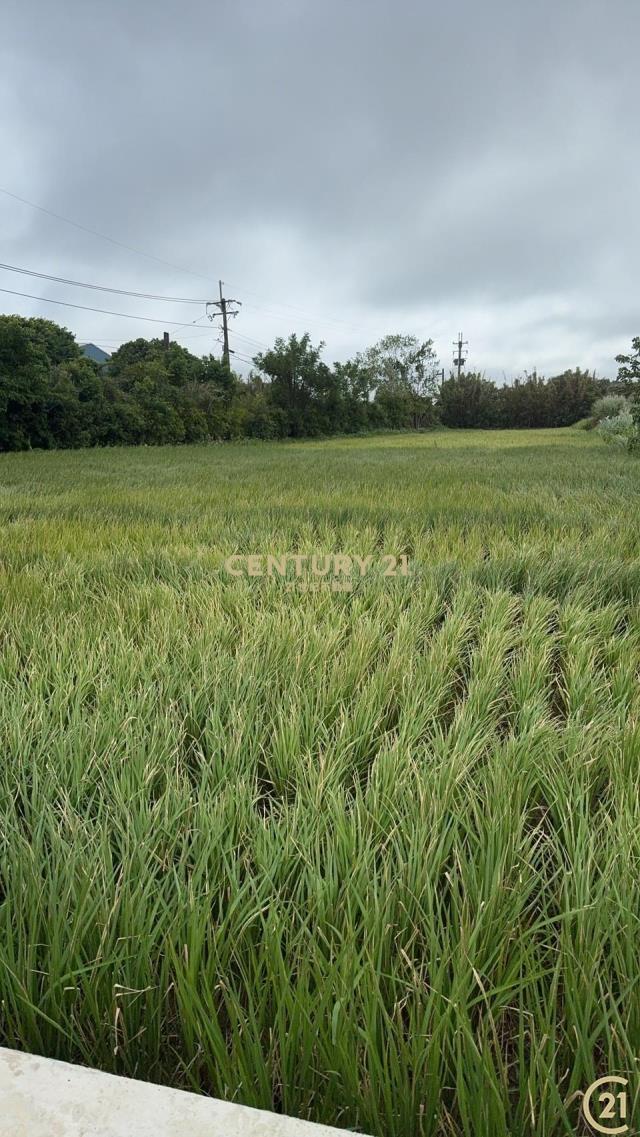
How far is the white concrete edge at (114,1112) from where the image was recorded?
0.40 metres

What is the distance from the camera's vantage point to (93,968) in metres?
0.54

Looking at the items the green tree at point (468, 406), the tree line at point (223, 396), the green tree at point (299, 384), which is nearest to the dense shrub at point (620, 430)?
the tree line at point (223, 396)

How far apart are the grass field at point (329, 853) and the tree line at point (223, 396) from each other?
9.86 m

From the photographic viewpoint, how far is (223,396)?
19750 mm

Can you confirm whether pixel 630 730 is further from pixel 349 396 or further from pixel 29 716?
pixel 349 396

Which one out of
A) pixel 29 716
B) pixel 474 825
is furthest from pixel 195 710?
pixel 474 825

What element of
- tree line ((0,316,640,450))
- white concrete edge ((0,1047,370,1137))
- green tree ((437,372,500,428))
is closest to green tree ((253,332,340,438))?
tree line ((0,316,640,450))

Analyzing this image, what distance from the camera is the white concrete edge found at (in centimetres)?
40

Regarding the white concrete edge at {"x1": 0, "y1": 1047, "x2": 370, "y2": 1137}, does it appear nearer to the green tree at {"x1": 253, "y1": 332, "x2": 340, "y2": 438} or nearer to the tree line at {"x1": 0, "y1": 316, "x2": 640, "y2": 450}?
the tree line at {"x1": 0, "y1": 316, "x2": 640, "y2": 450}

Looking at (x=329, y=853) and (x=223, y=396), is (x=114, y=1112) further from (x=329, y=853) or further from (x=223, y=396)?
(x=223, y=396)

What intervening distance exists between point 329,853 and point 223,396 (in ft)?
66.8

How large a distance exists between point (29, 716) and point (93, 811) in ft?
1.11

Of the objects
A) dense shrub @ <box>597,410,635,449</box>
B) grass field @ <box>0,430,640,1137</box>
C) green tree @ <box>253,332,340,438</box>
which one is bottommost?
grass field @ <box>0,430,640,1137</box>

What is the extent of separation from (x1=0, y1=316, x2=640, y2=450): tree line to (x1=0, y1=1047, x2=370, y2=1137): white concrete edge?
35.3ft
